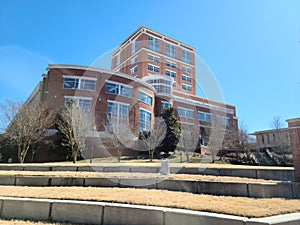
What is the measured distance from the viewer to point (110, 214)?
15.0 feet

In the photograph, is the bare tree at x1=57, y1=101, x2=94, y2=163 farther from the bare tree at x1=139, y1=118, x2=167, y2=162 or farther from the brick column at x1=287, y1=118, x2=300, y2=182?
the brick column at x1=287, y1=118, x2=300, y2=182

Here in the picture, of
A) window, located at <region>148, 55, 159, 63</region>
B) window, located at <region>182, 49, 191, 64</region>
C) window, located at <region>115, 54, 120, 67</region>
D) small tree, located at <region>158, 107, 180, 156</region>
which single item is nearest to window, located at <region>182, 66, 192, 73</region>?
window, located at <region>182, 49, 191, 64</region>

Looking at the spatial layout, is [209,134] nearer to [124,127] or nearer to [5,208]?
[124,127]

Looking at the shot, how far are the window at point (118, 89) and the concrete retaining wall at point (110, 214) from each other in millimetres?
18731

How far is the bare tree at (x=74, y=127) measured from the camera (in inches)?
672

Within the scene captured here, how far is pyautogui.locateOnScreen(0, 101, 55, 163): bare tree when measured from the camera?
55.5 feet

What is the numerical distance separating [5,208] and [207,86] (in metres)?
10.0

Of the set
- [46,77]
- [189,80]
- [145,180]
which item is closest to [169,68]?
[189,80]

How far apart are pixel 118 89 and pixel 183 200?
19.9 m

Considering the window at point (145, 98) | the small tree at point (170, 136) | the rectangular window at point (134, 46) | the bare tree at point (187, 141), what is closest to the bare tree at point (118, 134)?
the small tree at point (170, 136)

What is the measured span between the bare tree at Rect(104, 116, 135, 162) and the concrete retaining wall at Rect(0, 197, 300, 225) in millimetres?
12428

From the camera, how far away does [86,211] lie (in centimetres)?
470

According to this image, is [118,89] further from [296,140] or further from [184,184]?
[296,140]

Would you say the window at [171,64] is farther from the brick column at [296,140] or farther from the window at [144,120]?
the brick column at [296,140]
